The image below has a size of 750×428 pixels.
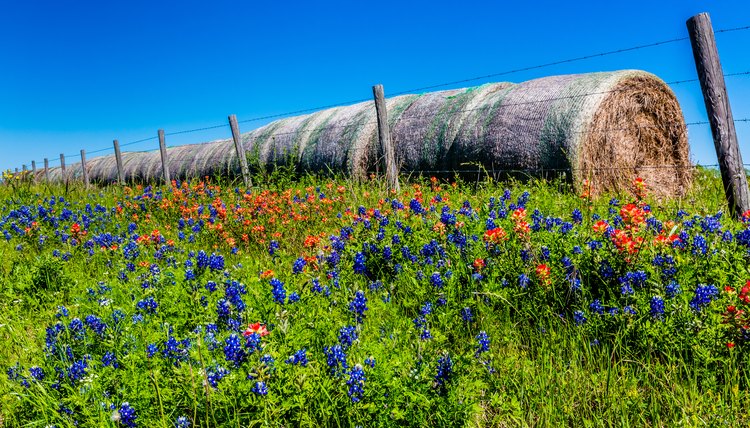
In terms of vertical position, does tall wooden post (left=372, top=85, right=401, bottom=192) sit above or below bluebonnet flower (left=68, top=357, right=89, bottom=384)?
above

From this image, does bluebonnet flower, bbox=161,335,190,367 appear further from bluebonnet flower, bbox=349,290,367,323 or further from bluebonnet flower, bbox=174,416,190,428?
bluebonnet flower, bbox=349,290,367,323

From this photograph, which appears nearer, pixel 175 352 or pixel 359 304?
pixel 175 352

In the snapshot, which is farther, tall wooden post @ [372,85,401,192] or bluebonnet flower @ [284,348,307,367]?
tall wooden post @ [372,85,401,192]

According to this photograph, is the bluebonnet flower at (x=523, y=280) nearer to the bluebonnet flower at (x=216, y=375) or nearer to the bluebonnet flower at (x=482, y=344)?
the bluebonnet flower at (x=482, y=344)

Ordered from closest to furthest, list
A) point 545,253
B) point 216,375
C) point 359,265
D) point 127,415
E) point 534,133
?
1. point 127,415
2. point 216,375
3. point 545,253
4. point 359,265
5. point 534,133

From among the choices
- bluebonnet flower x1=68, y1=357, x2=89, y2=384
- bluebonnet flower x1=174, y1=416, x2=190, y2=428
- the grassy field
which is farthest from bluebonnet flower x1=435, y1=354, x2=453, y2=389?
bluebonnet flower x1=68, y1=357, x2=89, y2=384

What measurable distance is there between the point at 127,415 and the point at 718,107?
214 inches

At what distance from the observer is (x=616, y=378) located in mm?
2562

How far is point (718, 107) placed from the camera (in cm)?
500

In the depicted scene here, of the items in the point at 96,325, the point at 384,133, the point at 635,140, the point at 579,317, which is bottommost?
the point at 579,317

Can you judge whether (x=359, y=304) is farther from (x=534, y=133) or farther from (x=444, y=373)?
(x=534, y=133)

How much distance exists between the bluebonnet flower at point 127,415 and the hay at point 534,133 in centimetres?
492

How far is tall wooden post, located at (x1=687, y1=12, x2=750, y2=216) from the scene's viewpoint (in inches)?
196

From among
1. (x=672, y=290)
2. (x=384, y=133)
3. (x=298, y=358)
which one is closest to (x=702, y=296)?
(x=672, y=290)
